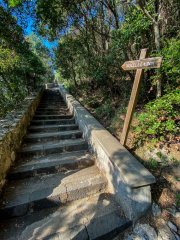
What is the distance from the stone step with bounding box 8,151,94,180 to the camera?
278cm

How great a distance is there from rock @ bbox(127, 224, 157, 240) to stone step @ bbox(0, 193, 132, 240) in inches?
4.4

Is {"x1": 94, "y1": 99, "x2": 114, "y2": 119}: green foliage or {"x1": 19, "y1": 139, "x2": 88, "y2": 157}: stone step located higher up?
{"x1": 94, "y1": 99, "x2": 114, "y2": 119}: green foliage

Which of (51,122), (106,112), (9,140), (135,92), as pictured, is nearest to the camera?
(135,92)

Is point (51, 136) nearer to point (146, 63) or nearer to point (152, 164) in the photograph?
point (152, 164)

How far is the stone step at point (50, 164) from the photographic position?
110 inches

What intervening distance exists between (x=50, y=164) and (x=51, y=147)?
0.56 m

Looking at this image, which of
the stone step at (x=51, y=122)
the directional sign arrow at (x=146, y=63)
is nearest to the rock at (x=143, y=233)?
the directional sign arrow at (x=146, y=63)

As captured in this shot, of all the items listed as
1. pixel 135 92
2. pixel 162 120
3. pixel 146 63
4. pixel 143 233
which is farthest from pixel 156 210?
pixel 146 63

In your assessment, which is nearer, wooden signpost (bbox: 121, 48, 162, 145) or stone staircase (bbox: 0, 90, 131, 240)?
stone staircase (bbox: 0, 90, 131, 240)

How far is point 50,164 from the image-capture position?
295 centimetres

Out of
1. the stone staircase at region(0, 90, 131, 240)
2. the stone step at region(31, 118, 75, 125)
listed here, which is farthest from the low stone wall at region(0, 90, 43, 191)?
the stone step at region(31, 118, 75, 125)

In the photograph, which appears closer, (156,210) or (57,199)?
(156,210)

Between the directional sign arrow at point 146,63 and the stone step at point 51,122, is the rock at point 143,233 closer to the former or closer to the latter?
the directional sign arrow at point 146,63

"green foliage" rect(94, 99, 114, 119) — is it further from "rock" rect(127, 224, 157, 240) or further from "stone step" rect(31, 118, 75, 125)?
"rock" rect(127, 224, 157, 240)
